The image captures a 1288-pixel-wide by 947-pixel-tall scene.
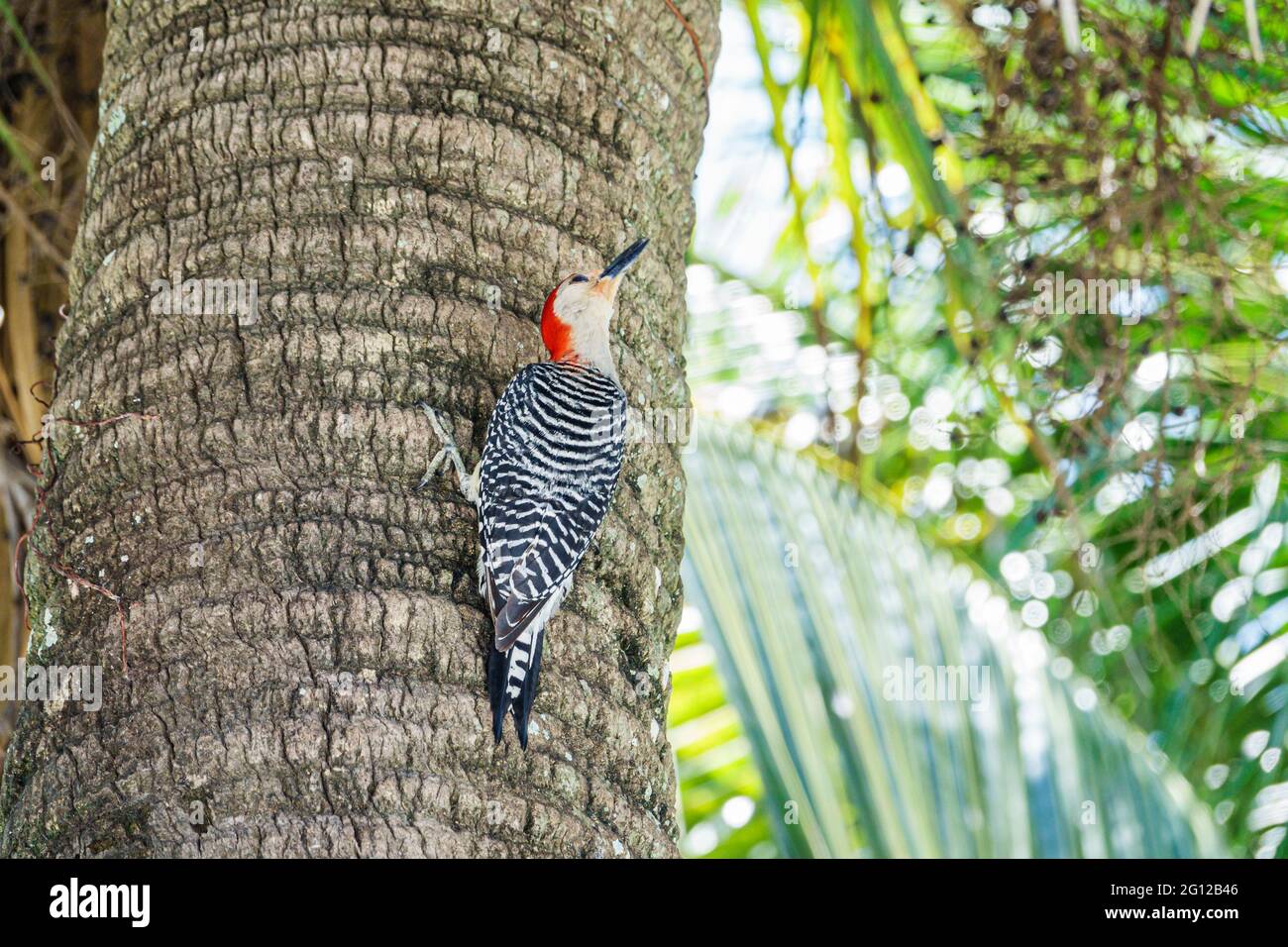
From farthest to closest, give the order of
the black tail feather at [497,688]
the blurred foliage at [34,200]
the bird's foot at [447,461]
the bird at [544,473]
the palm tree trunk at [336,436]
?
the blurred foliage at [34,200]
the bird's foot at [447,461]
the bird at [544,473]
the black tail feather at [497,688]
the palm tree trunk at [336,436]

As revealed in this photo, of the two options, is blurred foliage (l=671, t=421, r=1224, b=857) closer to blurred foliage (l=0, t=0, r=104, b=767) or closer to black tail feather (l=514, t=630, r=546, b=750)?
black tail feather (l=514, t=630, r=546, b=750)

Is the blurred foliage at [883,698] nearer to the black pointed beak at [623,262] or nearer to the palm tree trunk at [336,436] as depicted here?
the palm tree trunk at [336,436]

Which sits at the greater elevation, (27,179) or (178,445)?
(27,179)

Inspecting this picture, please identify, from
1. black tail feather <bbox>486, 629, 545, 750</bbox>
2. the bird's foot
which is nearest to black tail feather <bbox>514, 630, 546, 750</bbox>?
black tail feather <bbox>486, 629, 545, 750</bbox>

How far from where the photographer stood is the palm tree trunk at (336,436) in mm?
2988

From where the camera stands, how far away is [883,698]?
4898 millimetres

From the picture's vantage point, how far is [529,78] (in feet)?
12.6

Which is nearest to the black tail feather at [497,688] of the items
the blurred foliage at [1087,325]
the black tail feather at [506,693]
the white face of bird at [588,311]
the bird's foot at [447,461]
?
the black tail feather at [506,693]

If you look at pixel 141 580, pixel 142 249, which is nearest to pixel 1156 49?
pixel 142 249

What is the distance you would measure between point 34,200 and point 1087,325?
4226 mm

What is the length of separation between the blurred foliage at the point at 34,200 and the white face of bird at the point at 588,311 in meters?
1.94

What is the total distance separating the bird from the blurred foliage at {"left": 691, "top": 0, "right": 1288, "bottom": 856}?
1.22 metres

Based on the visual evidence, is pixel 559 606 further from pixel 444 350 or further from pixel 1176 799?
pixel 1176 799
